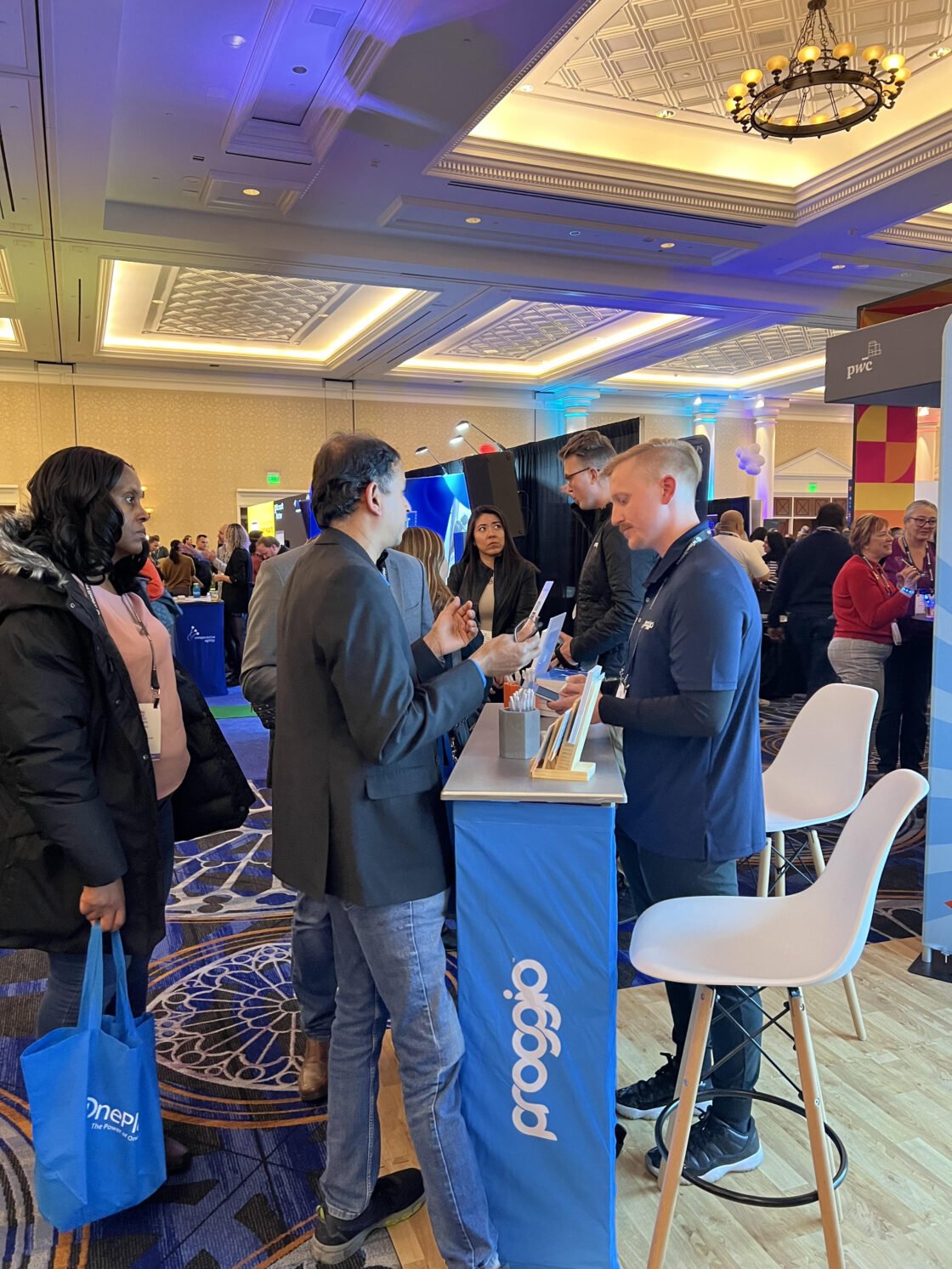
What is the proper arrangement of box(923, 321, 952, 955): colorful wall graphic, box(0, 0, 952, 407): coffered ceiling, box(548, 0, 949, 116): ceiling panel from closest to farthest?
box(923, 321, 952, 955): colorful wall graphic, box(0, 0, 952, 407): coffered ceiling, box(548, 0, 949, 116): ceiling panel

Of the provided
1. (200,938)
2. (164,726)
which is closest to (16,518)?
(164,726)

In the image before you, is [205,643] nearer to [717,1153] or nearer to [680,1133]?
[717,1153]

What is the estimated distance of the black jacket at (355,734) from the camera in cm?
144

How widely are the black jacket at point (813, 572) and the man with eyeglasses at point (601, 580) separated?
3144 millimetres

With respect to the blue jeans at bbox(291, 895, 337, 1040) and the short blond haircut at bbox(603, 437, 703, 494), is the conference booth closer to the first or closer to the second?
the short blond haircut at bbox(603, 437, 703, 494)

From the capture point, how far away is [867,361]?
3.49m

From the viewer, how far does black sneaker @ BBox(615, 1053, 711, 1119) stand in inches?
84.2

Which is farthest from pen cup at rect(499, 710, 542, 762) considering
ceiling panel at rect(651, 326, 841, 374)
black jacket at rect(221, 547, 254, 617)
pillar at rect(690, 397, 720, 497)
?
pillar at rect(690, 397, 720, 497)

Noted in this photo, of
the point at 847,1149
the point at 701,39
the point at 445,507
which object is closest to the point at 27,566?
the point at 847,1149

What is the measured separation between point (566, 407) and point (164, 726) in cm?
1342

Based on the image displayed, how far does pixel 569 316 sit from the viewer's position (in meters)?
11.0

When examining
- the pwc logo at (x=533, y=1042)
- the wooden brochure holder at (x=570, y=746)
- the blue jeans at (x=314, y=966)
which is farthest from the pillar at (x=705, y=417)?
the pwc logo at (x=533, y=1042)

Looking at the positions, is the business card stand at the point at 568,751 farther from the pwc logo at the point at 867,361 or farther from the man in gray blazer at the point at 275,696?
the pwc logo at the point at 867,361

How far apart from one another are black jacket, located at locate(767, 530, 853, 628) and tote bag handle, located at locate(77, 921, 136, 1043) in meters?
5.43
